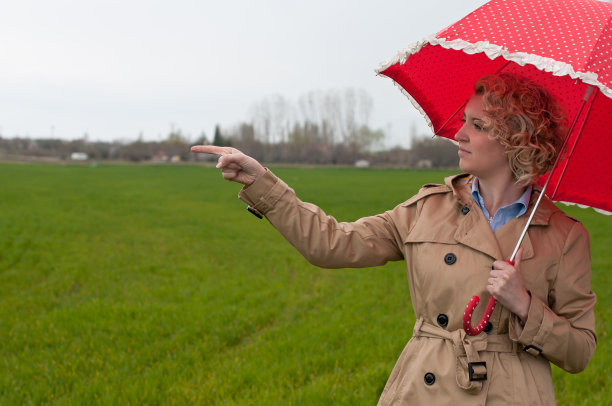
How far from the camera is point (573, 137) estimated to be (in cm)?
281

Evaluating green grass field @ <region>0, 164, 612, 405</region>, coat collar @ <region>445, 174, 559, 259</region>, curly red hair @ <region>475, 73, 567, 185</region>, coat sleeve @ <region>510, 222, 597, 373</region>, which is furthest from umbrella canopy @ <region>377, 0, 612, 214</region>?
green grass field @ <region>0, 164, 612, 405</region>

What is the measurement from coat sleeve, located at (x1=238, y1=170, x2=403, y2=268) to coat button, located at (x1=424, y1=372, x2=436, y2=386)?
552 mm

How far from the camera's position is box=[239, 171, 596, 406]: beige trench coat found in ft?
7.51

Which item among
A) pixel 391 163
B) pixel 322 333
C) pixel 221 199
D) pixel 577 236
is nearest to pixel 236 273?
pixel 322 333

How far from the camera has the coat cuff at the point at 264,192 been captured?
2492 millimetres

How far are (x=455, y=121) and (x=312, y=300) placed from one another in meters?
5.76

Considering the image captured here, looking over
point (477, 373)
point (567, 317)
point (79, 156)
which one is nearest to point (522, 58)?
point (567, 317)

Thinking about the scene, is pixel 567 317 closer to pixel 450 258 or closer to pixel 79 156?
pixel 450 258

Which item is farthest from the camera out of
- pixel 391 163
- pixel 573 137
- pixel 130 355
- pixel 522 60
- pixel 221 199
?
pixel 391 163

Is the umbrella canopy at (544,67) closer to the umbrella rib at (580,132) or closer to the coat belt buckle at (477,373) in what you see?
the umbrella rib at (580,132)

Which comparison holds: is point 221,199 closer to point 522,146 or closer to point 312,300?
point 312,300

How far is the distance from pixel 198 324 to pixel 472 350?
515 centimetres

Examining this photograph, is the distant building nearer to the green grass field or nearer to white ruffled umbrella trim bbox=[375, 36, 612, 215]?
the green grass field

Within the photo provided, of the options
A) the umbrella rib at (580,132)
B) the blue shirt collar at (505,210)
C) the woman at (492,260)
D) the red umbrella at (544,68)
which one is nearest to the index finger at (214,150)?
the woman at (492,260)
